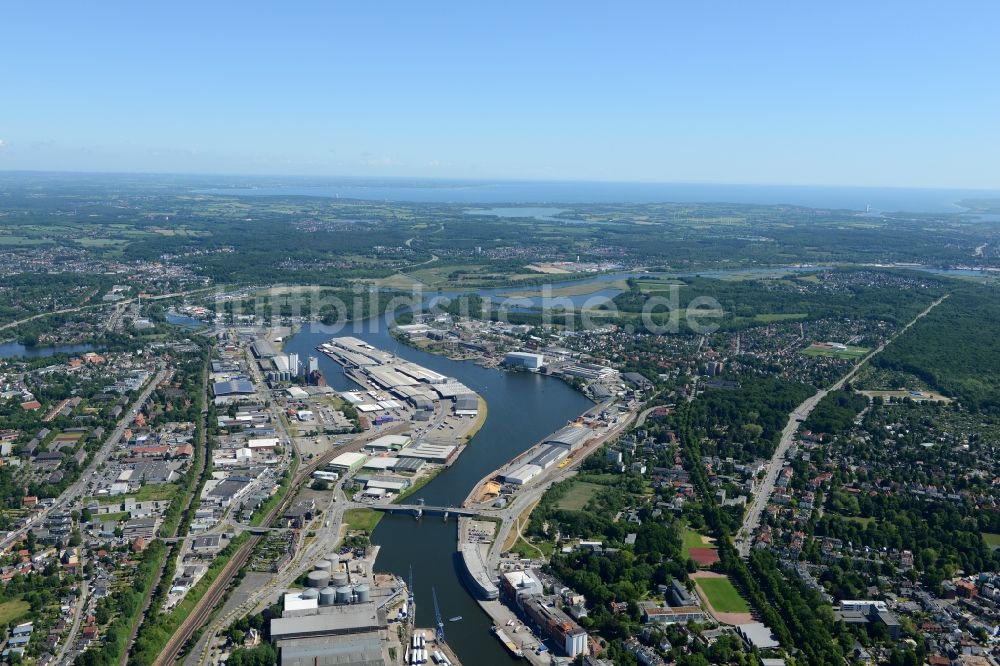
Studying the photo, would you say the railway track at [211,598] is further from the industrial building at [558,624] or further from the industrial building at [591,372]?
Result: the industrial building at [591,372]

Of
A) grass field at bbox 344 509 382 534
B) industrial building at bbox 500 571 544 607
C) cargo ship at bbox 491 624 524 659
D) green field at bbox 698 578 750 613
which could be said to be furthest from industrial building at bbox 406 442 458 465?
green field at bbox 698 578 750 613

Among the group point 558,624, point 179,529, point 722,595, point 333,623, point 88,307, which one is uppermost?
point 558,624

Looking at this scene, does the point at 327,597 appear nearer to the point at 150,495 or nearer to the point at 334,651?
the point at 334,651

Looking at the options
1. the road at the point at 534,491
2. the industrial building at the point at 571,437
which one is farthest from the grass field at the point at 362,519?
the industrial building at the point at 571,437

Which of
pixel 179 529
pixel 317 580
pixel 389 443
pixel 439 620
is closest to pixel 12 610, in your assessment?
pixel 179 529

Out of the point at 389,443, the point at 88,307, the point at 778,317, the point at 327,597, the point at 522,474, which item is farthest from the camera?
the point at 778,317

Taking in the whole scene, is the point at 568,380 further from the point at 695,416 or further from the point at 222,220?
the point at 222,220

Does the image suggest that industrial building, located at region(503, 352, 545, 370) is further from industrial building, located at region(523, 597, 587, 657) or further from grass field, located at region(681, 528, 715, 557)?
industrial building, located at region(523, 597, 587, 657)
